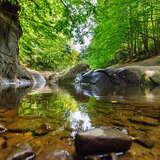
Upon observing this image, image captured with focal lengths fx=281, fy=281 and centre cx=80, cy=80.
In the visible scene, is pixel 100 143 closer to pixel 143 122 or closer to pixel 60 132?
pixel 60 132

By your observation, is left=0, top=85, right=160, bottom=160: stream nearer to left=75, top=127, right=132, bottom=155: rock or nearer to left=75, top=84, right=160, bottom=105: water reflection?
left=75, top=127, right=132, bottom=155: rock

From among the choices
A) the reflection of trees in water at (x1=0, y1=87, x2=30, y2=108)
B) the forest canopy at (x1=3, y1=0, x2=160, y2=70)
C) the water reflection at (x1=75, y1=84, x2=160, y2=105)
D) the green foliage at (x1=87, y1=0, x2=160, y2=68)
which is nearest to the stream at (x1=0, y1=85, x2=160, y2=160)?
the reflection of trees in water at (x1=0, y1=87, x2=30, y2=108)

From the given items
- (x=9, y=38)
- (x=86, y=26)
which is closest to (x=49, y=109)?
(x=86, y=26)

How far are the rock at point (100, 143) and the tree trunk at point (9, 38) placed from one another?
10.7 metres

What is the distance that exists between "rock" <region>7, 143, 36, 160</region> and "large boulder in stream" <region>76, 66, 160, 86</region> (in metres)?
13.9

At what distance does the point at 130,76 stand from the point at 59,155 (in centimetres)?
1474

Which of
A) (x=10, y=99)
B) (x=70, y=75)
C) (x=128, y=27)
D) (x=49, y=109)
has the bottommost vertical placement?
(x=49, y=109)

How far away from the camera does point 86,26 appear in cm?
963

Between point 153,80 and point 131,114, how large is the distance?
11.6m

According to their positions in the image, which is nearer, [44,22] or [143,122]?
[143,122]

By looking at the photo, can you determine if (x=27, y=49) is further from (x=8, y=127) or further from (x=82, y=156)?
(x=82, y=156)

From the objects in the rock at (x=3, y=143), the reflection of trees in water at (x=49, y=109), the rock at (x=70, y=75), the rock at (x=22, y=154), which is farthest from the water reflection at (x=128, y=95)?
the rock at (x=70, y=75)

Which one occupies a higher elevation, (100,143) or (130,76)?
(130,76)

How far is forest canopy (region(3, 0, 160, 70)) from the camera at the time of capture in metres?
9.05
